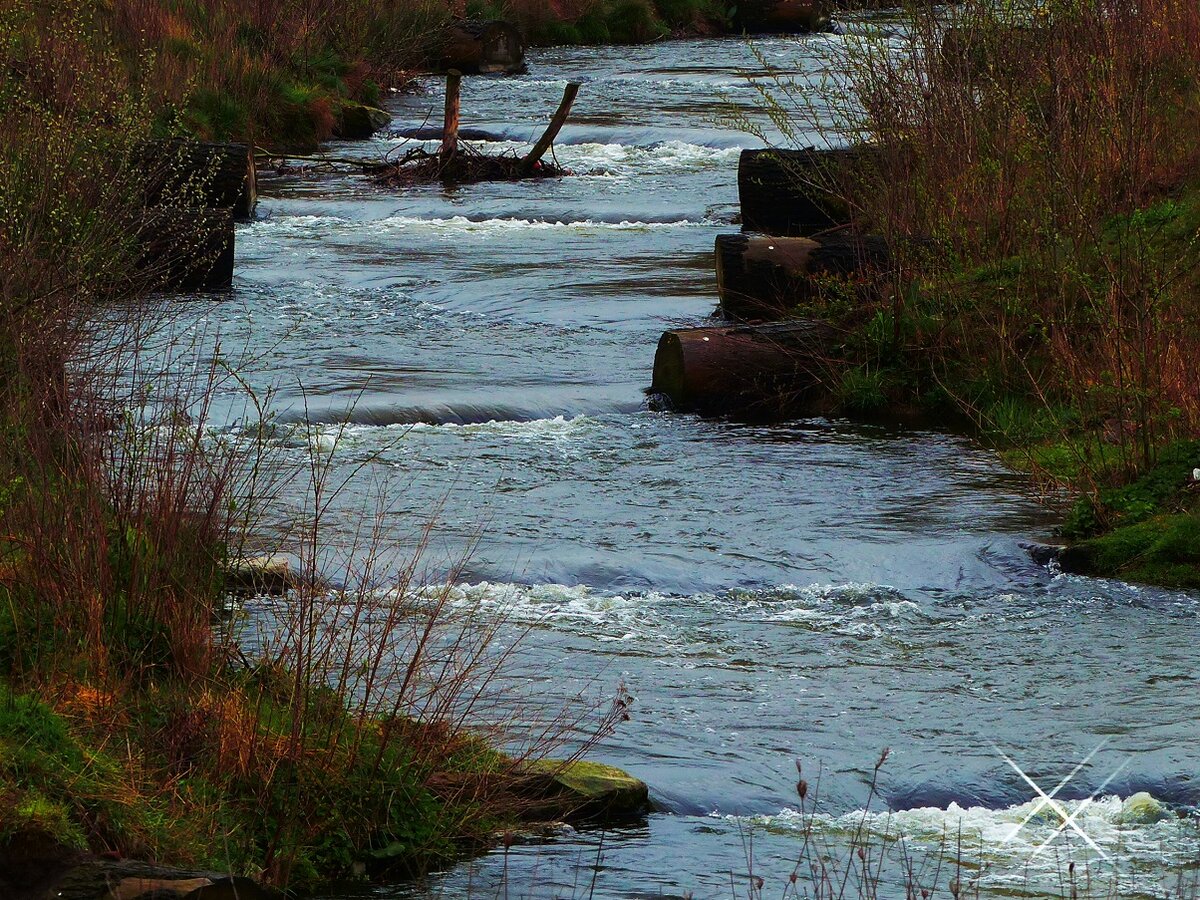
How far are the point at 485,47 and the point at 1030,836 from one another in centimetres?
2588

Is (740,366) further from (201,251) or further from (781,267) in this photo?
(201,251)

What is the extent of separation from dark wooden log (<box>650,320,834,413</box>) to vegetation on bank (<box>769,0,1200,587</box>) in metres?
0.26

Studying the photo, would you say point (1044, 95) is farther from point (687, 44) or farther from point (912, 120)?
point (687, 44)

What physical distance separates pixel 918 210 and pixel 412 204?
8.34 m

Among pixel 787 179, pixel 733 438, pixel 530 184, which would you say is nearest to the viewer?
pixel 733 438

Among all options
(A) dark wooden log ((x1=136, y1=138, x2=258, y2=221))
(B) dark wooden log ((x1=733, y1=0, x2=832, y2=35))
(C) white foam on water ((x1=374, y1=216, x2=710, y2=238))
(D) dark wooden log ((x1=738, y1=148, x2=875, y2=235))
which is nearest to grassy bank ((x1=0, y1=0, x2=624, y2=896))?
(A) dark wooden log ((x1=136, y1=138, x2=258, y2=221))

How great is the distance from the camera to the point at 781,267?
42.8 feet

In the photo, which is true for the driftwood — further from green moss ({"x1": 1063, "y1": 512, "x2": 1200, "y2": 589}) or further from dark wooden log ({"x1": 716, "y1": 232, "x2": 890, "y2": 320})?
green moss ({"x1": 1063, "y1": 512, "x2": 1200, "y2": 589})

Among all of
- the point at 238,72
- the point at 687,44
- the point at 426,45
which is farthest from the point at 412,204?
the point at 687,44

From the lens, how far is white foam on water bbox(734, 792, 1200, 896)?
18.1ft

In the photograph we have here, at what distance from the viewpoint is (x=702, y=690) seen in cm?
715

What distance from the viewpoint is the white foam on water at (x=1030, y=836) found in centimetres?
552

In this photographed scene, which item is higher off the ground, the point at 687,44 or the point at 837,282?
the point at 687,44

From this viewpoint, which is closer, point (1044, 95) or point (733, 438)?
point (733, 438)
